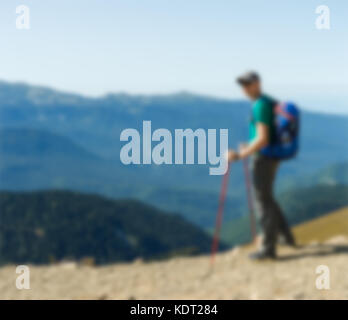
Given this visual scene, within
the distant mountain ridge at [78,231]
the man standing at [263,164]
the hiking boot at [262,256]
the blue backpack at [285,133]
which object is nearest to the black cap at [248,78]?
the man standing at [263,164]

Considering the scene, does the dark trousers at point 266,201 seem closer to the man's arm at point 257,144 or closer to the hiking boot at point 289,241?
the man's arm at point 257,144

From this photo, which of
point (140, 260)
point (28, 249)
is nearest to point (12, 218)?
point (28, 249)

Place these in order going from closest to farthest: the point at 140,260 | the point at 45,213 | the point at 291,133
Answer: the point at 291,133 < the point at 140,260 < the point at 45,213

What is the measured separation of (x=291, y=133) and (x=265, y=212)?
1.33 meters

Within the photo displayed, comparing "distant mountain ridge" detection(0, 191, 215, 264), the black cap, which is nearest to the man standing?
the black cap

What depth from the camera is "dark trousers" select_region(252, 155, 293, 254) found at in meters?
6.73

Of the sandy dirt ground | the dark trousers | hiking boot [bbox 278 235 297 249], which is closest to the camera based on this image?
the sandy dirt ground

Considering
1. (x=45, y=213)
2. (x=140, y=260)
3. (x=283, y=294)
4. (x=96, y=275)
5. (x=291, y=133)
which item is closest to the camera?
(x=283, y=294)

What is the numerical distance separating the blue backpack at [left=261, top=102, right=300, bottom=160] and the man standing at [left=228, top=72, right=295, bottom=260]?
0.07 metres

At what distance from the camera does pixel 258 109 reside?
632cm

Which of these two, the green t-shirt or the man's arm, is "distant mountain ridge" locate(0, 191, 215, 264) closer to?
the man's arm

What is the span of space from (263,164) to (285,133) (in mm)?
599
